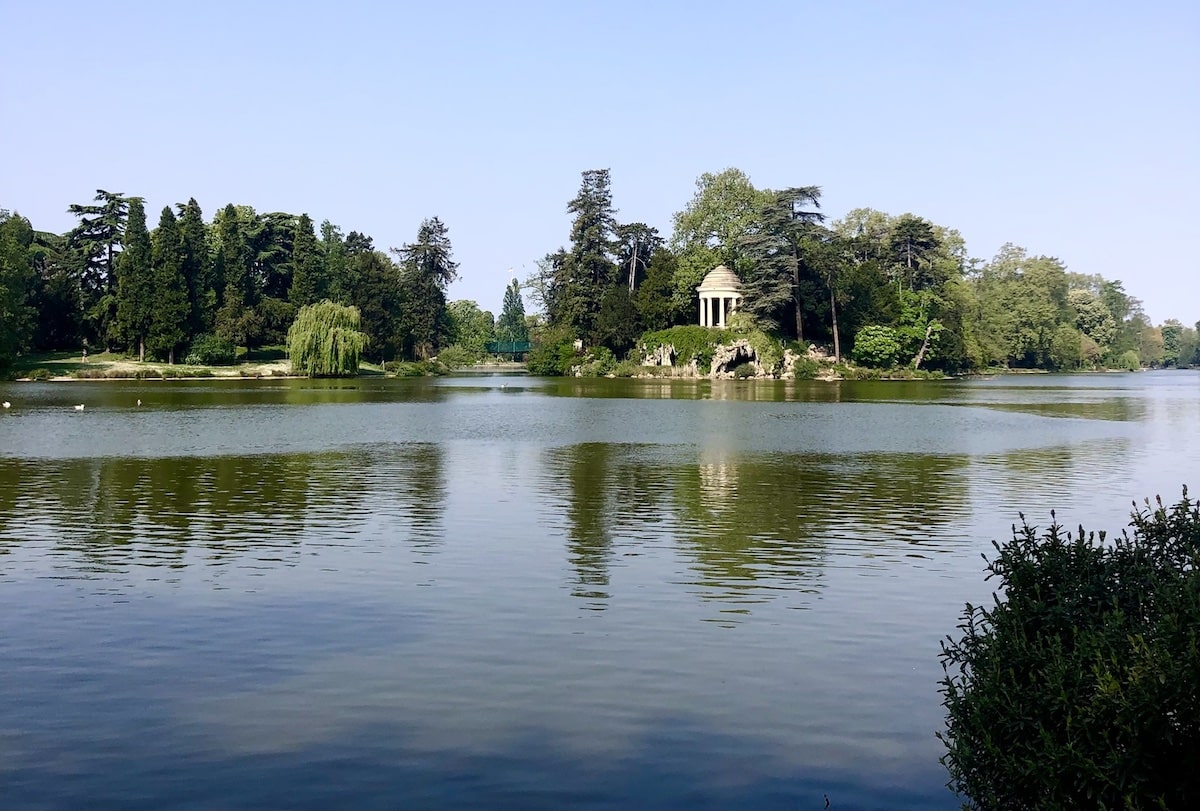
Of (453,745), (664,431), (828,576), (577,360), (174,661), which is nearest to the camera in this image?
(453,745)

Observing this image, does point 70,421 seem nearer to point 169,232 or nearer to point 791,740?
point 791,740

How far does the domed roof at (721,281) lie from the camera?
10425 centimetres

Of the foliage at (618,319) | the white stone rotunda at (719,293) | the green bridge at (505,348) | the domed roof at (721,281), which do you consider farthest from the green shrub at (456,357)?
the domed roof at (721,281)

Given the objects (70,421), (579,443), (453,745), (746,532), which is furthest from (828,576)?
(70,421)

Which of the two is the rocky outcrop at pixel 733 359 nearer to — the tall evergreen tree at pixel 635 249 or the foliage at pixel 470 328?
the tall evergreen tree at pixel 635 249

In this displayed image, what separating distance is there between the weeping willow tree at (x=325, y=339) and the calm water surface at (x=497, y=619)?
6257 cm

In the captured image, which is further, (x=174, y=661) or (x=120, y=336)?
(x=120, y=336)

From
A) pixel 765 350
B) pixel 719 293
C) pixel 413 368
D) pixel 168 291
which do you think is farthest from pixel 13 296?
pixel 765 350

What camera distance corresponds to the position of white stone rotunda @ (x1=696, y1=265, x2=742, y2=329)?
103938mm

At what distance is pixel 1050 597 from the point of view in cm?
625

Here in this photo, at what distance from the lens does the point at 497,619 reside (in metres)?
12.0

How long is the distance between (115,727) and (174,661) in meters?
1.89

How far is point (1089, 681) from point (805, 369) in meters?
96.4

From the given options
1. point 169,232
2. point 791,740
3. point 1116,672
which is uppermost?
point 169,232
